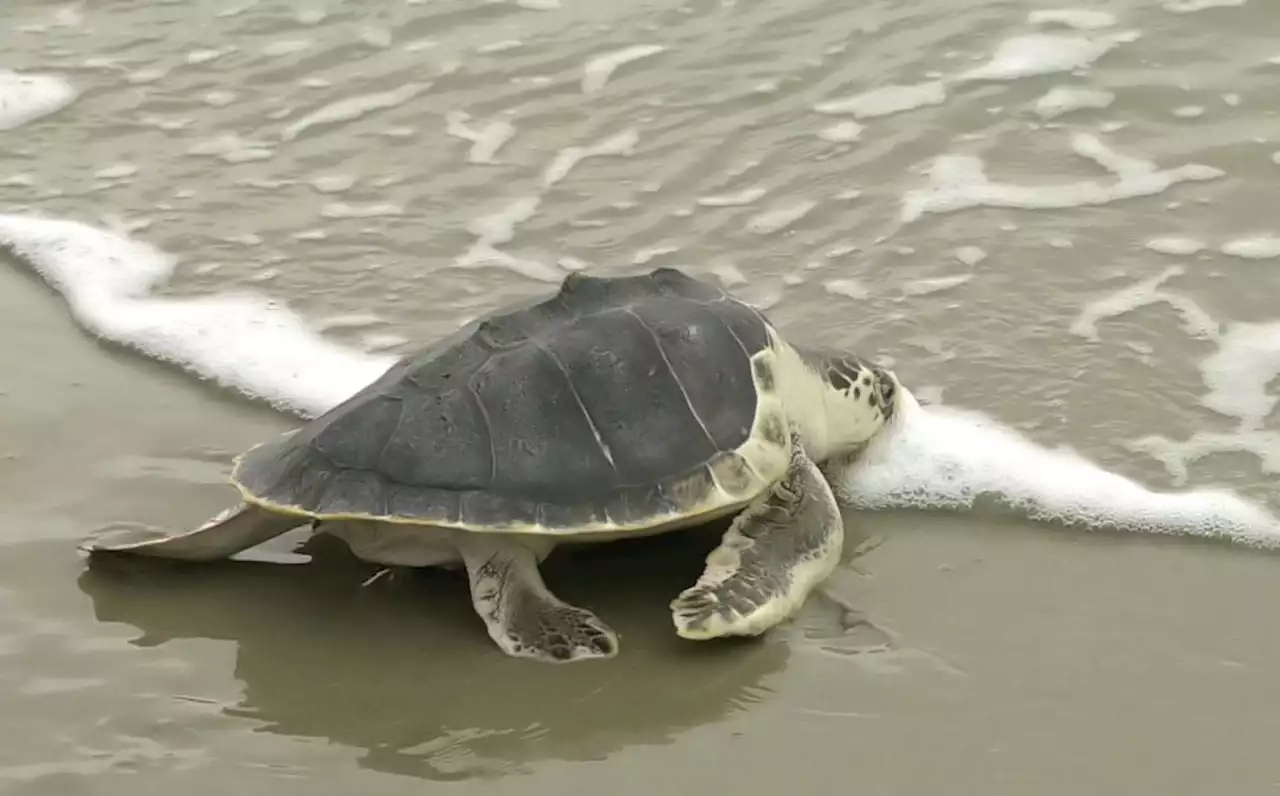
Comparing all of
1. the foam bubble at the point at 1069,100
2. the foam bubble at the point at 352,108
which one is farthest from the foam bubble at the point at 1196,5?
the foam bubble at the point at 352,108

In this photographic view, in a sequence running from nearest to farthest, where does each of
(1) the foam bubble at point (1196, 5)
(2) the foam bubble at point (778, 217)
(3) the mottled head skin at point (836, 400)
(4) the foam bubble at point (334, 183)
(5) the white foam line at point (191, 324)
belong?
(3) the mottled head skin at point (836, 400)
(5) the white foam line at point (191, 324)
(2) the foam bubble at point (778, 217)
(4) the foam bubble at point (334, 183)
(1) the foam bubble at point (1196, 5)

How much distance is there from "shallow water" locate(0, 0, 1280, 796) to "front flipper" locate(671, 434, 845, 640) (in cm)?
9

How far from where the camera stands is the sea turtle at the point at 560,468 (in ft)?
10.2

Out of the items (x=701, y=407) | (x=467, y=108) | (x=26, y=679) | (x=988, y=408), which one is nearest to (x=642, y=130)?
(x=467, y=108)

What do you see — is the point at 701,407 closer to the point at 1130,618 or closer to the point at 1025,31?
the point at 1130,618

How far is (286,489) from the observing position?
3119mm

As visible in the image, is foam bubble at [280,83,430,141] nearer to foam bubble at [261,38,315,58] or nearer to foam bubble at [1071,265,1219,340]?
foam bubble at [261,38,315,58]

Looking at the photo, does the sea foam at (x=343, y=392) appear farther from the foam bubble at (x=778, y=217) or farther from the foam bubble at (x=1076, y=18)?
the foam bubble at (x=1076, y=18)

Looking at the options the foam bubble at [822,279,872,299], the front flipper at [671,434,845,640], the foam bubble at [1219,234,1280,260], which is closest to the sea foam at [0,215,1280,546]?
the front flipper at [671,434,845,640]

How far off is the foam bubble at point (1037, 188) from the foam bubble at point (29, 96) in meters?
3.97

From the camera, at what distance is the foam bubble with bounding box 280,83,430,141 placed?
21.1 ft

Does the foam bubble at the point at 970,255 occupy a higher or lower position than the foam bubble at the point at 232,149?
lower

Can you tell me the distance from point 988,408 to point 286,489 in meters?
2.05

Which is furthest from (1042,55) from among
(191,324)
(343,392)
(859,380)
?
(191,324)
